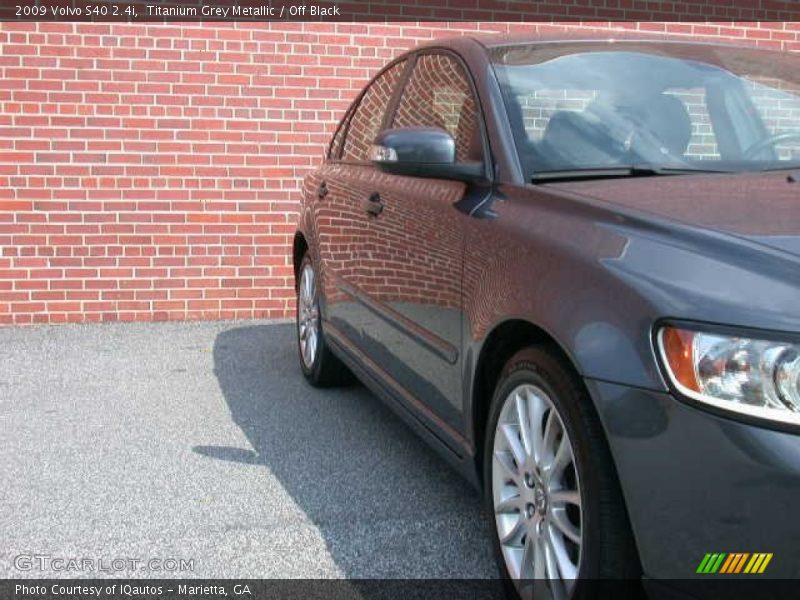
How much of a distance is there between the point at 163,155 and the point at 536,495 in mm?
5502

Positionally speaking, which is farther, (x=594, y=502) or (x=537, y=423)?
(x=537, y=423)

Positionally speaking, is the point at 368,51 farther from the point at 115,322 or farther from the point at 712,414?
the point at 712,414

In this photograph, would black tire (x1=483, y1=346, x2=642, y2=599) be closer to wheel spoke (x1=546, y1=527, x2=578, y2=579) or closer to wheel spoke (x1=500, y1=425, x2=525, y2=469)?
wheel spoke (x1=546, y1=527, x2=578, y2=579)

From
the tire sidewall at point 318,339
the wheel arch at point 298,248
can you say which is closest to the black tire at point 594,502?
the tire sidewall at point 318,339

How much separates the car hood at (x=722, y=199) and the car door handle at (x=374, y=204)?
1254mm

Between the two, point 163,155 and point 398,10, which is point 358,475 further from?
point 398,10

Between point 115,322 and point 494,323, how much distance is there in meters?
5.29

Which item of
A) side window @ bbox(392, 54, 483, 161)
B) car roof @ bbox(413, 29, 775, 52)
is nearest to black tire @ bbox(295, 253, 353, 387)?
side window @ bbox(392, 54, 483, 161)

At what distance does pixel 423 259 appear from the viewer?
3.66 meters

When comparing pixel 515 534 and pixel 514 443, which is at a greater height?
pixel 514 443

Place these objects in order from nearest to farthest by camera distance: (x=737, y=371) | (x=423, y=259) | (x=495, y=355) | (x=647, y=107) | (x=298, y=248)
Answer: (x=737, y=371) < (x=495, y=355) < (x=647, y=107) < (x=423, y=259) < (x=298, y=248)

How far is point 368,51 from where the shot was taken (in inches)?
311

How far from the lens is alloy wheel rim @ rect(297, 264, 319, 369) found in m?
5.64

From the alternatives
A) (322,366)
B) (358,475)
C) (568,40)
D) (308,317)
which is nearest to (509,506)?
(358,475)
